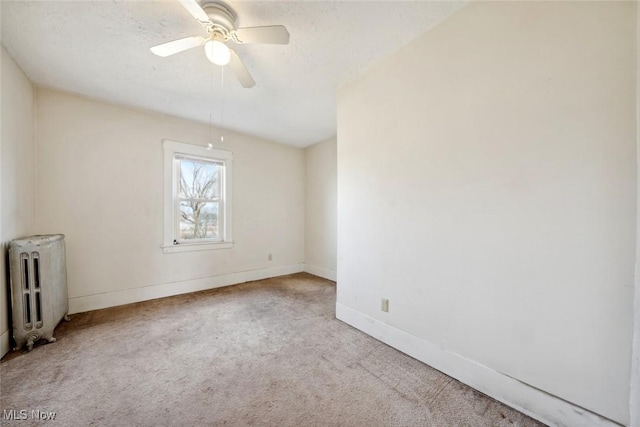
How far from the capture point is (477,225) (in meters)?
1.61

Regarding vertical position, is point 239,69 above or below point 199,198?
above

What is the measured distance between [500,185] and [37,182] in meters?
4.30

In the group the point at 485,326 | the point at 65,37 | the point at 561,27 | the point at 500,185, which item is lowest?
the point at 485,326

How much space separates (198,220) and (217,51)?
2.67 meters

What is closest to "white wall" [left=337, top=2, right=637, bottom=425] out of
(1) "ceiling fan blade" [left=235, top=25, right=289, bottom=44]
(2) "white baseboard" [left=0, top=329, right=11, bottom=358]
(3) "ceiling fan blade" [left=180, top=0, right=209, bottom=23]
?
(1) "ceiling fan blade" [left=235, top=25, right=289, bottom=44]

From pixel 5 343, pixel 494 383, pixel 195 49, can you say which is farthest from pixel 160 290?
pixel 494 383

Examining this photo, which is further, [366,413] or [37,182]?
[37,182]

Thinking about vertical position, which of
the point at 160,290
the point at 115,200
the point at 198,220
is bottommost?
the point at 160,290

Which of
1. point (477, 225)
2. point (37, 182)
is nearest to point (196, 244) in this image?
point (37, 182)

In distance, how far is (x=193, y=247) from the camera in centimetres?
362

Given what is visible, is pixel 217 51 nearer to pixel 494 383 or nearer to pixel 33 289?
pixel 33 289

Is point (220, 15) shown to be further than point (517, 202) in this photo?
Yes

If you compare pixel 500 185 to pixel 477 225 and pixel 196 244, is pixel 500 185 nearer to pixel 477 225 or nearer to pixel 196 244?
pixel 477 225

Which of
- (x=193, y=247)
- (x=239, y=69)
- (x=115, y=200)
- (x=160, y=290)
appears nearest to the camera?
(x=239, y=69)
